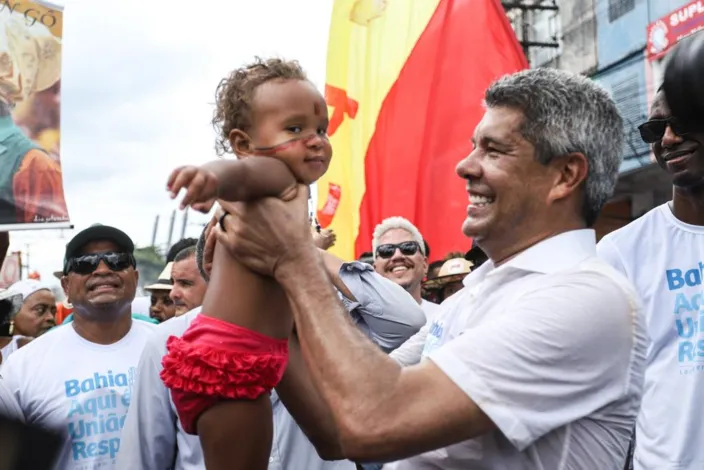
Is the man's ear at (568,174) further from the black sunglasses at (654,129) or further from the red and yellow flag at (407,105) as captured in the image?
the red and yellow flag at (407,105)

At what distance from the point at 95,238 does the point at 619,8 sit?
1692 cm

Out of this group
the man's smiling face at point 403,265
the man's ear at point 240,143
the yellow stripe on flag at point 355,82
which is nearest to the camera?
the man's ear at point 240,143

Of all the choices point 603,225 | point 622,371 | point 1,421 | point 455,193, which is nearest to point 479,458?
point 622,371

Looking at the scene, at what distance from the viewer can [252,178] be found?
2449mm

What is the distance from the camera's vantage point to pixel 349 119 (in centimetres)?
918

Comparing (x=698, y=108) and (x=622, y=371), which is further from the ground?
(x=698, y=108)

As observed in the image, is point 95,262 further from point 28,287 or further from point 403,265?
point 28,287

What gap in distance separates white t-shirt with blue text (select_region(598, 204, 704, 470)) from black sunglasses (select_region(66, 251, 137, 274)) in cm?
280

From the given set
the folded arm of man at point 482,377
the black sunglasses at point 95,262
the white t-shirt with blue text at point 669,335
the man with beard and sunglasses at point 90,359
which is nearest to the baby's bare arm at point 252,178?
the folded arm of man at point 482,377

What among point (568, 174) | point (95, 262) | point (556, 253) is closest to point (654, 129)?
point (568, 174)

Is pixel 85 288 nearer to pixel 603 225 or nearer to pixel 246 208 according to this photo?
pixel 246 208

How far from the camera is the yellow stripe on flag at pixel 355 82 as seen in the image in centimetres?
879

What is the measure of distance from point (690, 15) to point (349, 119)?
9887mm

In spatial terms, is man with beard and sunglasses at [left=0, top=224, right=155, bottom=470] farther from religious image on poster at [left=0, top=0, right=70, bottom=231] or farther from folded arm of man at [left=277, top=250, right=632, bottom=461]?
folded arm of man at [left=277, top=250, right=632, bottom=461]
